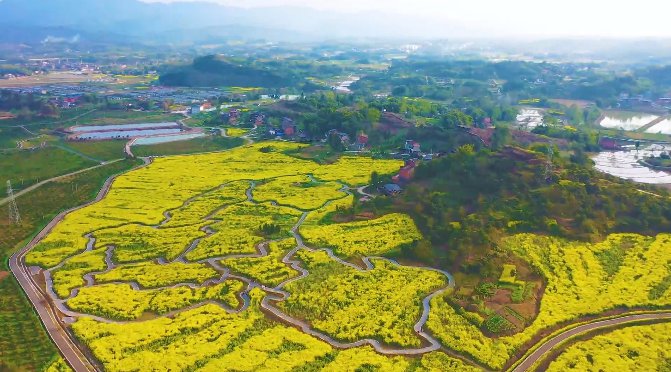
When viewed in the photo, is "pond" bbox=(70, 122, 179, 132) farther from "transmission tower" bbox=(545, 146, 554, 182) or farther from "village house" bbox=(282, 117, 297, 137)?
"transmission tower" bbox=(545, 146, 554, 182)

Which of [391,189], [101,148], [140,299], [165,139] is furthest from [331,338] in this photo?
[165,139]

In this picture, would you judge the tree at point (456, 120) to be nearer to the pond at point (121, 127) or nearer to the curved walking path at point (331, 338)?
the pond at point (121, 127)

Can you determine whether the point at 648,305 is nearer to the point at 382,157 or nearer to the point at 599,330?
the point at 599,330

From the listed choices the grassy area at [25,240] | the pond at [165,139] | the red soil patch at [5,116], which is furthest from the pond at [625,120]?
the red soil patch at [5,116]

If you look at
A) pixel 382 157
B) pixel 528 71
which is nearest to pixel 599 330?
pixel 382 157

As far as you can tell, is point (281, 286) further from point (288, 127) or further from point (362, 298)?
point (288, 127)

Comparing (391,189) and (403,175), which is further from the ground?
(403,175)

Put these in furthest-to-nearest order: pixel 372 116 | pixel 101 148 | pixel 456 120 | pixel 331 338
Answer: pixel 456 120 < pixel 372 116 < pixel 101 148 < pixel 331 338
